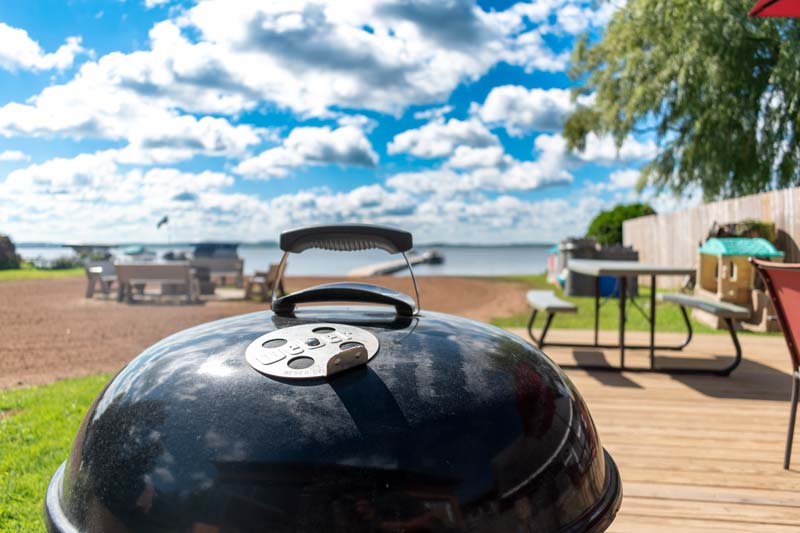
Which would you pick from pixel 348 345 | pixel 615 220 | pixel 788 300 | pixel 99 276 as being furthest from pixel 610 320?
pixel 99 276

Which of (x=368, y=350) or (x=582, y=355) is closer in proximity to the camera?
(x=368, y=350)

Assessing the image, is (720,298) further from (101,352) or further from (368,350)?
(101,352)

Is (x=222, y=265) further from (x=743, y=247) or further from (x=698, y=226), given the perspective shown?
(x=743, y=247)

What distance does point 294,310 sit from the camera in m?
1.72

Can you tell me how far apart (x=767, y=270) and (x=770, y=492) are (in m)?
1.06

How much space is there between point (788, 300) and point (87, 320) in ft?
36.2

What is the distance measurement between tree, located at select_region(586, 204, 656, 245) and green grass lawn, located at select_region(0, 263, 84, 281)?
1776 centimetres

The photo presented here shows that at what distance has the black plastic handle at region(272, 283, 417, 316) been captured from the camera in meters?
1.59

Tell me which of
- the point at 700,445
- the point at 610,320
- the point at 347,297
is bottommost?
the point at 610,320

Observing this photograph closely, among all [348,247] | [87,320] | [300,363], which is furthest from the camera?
[87,320]

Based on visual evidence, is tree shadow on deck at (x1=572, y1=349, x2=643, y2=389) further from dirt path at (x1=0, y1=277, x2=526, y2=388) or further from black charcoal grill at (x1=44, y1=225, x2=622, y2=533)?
dirt path at (x1=0, y1=277, x2=526, y2=388)

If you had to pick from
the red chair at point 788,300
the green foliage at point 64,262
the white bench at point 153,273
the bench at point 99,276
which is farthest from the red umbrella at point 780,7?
the green foliage at point 64,262

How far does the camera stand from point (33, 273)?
516 inches

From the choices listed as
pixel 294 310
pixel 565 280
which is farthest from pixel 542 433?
pixel 565 280
